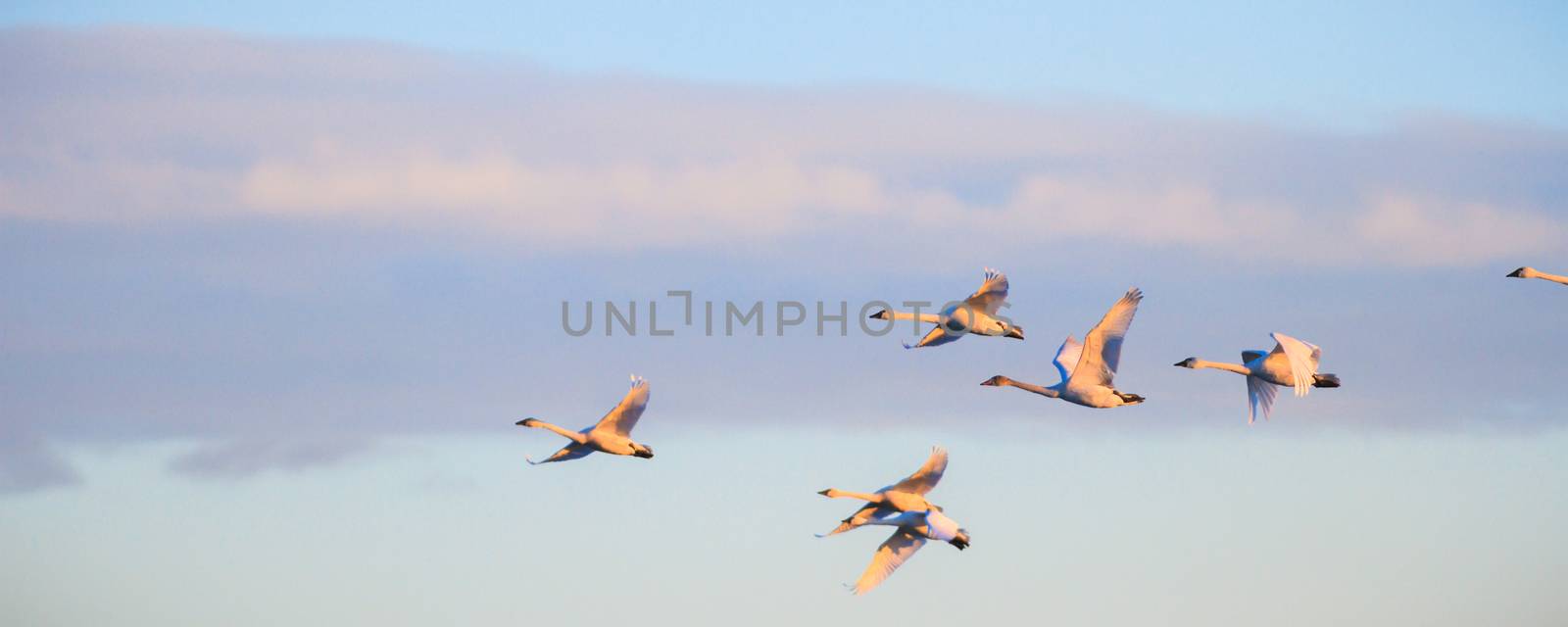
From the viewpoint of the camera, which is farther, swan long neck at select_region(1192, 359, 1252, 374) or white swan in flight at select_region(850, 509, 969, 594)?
swan long neck at select_region(1192, 359, 1252, 374)

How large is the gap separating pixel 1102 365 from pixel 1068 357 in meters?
2.72

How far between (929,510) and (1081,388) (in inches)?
A: 232

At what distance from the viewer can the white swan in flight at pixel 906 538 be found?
86.8 m

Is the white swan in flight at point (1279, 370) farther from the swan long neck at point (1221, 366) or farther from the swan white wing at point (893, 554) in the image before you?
the swan white wing at point (893, 554)

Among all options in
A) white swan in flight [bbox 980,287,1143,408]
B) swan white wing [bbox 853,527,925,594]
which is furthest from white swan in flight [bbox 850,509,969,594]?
white swan in flight [bbox 980,287,1143,408]

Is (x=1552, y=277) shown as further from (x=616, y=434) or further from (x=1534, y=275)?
(x=616, y=434)

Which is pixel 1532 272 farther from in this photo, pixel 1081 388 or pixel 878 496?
pixel 878 496

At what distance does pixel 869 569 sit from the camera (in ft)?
292

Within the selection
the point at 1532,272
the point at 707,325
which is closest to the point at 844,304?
the point at 707,325

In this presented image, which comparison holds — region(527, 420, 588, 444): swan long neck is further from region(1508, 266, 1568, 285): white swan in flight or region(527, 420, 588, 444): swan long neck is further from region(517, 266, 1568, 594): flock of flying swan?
region(1508, 266, 1568, 285): white swan in flight

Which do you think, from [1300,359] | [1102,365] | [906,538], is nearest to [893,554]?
[906,538]

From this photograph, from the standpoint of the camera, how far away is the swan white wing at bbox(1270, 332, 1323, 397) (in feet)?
287

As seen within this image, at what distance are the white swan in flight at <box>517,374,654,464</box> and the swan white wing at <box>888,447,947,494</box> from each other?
287 inches

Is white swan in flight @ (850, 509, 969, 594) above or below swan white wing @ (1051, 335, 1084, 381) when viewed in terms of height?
below
